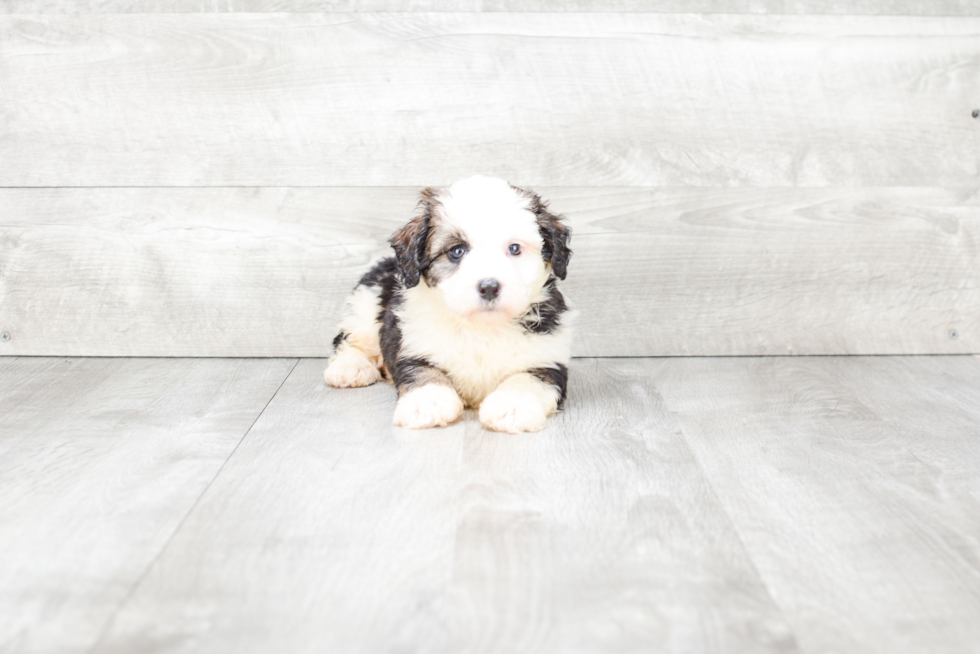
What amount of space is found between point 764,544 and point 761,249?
5.23ft

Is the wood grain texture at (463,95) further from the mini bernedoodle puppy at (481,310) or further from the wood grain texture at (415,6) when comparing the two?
the mini bernedoodle puppy at (481,310)

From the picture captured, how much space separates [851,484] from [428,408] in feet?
3.17

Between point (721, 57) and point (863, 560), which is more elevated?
point (721, 57)

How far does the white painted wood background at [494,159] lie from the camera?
9.09ft

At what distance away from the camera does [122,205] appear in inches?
112

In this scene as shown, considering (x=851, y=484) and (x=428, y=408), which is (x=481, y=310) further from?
(x=851, y=484)

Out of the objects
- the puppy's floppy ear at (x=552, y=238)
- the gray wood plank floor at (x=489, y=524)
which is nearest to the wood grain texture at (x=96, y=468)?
the gray wood plank floor at (x=489, y=524)

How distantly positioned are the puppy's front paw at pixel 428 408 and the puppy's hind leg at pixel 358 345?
444mm

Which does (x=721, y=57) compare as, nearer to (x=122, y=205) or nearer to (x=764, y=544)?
(x=764, y=544)

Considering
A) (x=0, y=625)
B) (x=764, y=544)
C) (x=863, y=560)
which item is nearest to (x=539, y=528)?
(x=764, y=544)

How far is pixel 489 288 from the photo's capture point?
2.00 m

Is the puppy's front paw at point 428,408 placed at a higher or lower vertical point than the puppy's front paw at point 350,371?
higher

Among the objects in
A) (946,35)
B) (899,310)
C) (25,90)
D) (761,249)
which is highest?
(946,35)

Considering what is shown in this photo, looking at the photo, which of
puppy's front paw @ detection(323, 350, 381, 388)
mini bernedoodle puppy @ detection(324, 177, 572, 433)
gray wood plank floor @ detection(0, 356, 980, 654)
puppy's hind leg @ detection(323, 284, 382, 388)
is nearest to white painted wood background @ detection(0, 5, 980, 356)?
puppy's hind leg @ detection(323, 284, 382, 388)
